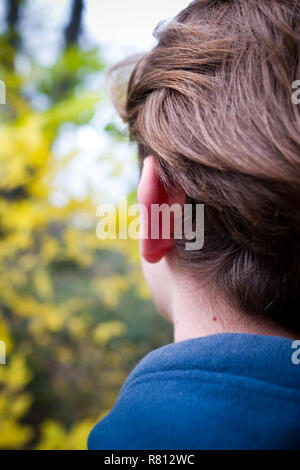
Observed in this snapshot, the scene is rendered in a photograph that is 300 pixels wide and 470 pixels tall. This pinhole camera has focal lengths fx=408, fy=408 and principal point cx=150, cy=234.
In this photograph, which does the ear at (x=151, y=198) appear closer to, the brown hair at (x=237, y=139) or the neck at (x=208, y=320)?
the brown hair at (x=237, y=139)

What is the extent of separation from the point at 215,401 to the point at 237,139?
44 cm

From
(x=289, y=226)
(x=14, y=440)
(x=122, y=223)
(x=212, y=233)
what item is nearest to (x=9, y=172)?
(x=122, y=223)

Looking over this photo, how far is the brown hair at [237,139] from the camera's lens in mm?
668

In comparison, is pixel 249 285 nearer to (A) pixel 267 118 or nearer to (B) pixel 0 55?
(A) pixel 267 118

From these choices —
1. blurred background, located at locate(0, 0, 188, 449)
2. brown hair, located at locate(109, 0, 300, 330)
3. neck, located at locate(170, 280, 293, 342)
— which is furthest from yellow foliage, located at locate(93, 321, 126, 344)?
brown hair, located at locate(109, 0, 300, 330)

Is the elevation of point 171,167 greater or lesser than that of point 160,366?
greater

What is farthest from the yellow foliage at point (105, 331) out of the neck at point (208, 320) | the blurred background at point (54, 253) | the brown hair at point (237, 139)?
the brown hair at point (237, 139)

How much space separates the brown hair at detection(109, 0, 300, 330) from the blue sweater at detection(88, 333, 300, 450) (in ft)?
0.36

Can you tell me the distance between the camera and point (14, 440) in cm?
217

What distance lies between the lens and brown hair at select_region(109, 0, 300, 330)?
0.67 meters

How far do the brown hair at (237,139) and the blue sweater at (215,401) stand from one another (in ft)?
0.36

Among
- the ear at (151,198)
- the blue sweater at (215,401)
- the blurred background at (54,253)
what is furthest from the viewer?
the blurred background at (54,253)

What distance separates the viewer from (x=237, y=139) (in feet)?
2.22

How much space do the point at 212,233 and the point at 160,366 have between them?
275 mm
